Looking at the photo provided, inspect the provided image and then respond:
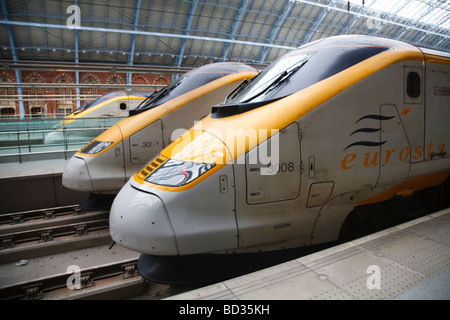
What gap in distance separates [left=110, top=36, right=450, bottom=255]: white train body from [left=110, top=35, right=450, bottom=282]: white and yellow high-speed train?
1 cm

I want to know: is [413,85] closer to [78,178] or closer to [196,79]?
[196,79]

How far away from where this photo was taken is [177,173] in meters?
3.15

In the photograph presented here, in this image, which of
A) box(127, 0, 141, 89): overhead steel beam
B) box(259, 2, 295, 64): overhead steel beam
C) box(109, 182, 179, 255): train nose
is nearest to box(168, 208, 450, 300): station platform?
box(109, 182, 179, 255): train nose

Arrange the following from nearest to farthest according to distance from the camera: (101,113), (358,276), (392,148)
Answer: (358,276), (392,148), (101,113)

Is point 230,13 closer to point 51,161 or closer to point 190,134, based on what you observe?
point 51,161

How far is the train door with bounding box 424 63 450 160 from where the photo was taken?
417 centimetres

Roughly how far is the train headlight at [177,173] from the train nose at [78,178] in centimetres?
262

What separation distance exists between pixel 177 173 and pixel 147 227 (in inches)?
23.5

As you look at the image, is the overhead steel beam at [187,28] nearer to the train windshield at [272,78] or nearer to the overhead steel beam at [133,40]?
the overhead steel beam at [133,40]

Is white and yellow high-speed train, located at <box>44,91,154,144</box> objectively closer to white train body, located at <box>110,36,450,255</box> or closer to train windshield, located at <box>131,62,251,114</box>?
train windshield, located at <box>131,62,251,114</box>

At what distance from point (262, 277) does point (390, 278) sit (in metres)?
1.06

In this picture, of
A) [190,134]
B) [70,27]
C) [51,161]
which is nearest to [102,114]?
[51,161]

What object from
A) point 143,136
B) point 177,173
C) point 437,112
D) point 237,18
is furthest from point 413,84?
point 237,18

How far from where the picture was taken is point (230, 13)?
92.7 ft
